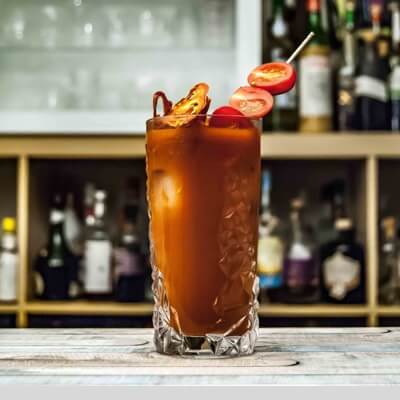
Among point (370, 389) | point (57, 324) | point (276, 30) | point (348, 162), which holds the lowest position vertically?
point (57, 324)

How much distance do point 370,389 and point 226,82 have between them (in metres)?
1.68

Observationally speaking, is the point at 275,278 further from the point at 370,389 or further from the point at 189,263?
the point at 370,389

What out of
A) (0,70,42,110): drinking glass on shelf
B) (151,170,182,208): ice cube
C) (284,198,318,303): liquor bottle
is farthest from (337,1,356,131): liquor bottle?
(151,170,182,208): ice cube

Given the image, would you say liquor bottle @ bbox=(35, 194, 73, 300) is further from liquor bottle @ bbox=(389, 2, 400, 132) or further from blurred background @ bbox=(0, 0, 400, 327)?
liquor bottle @ bbox=(389, 2, 400, 132)

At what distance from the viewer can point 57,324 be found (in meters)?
1.97

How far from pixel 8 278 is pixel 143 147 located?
1.58ft

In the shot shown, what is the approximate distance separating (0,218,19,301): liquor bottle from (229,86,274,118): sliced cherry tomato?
140 cm

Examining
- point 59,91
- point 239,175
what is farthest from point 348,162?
point 239,175

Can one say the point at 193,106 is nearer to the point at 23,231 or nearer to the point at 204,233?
the point at 204,233

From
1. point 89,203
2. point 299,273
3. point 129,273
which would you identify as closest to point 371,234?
point 299,273

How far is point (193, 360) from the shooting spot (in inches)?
25.3

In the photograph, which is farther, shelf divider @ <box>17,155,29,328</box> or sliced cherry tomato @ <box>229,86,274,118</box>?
shelf divider @ <box>17,155,29,328</box>

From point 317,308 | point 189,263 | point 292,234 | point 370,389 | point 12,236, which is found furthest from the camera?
point 292,234

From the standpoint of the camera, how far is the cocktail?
27.4 inches
